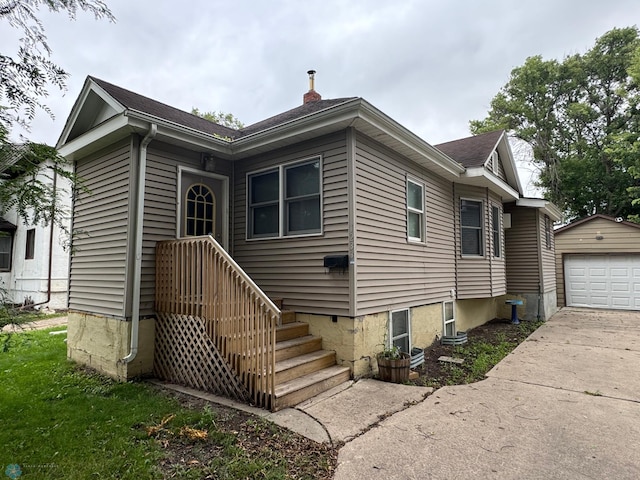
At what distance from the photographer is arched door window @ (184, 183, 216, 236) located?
5.82 m

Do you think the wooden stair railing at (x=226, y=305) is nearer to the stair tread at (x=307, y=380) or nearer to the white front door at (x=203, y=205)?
the stair tread at (x=307, y=380)

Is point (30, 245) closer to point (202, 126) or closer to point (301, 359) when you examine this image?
point (202, 126)

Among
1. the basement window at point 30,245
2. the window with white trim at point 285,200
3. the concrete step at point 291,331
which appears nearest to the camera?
the concrete step at point 291,331

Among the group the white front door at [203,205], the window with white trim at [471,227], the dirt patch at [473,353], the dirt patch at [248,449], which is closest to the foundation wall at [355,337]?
the dirt patch at [473,353]

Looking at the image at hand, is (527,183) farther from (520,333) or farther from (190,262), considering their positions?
(190,262)

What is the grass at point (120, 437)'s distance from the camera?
274 cm

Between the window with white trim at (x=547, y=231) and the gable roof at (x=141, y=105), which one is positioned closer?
the gable roof at (x=141, y=105)

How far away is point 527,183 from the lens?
71.1ft

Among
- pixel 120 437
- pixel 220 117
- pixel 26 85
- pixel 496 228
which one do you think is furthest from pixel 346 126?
pixel 220 117

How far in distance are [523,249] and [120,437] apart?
11.0 meters

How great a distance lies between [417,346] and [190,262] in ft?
13.9

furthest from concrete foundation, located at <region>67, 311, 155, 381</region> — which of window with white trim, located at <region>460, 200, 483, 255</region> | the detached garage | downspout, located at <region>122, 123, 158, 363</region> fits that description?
the detached garage

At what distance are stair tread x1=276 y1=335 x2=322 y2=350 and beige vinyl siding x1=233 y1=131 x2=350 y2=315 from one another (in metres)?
0.37

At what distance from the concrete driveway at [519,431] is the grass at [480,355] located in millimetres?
Answer: 210
